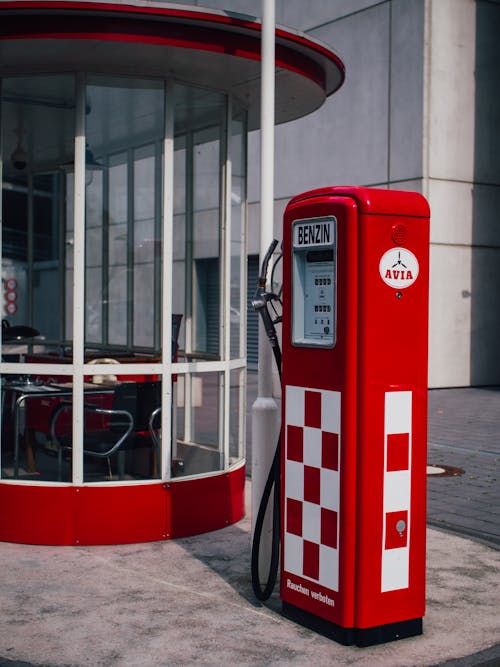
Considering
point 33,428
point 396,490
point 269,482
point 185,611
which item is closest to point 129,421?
point 33,428

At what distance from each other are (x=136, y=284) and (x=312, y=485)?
13.0 feet

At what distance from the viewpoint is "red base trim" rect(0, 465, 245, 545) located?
5371 millimetres

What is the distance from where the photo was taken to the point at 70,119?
6121 mm

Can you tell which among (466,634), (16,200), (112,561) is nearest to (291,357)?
(466,634)

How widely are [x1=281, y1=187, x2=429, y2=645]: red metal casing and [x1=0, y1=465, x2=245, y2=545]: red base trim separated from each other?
62.5 inches

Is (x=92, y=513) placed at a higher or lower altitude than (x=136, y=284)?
lower

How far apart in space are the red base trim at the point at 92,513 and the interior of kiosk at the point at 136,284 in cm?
15

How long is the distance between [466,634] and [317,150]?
13.5 metres

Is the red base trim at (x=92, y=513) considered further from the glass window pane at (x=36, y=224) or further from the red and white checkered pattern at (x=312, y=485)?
the glass window pane at (x=36, y=224)

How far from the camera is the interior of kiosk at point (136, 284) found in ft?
18.3

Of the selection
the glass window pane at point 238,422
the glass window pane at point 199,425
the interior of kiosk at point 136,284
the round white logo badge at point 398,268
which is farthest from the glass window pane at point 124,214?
the round white logo badge at point 398,268

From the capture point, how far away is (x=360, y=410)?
12.5 feet

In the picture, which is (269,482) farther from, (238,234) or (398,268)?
(238,234)

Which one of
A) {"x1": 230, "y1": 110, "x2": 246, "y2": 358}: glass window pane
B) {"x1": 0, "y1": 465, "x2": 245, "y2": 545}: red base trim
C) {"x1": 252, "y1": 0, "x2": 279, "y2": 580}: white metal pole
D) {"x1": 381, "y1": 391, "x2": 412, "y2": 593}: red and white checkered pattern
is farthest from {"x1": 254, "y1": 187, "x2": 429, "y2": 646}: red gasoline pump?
{"x1": 230, "y1": 110, "x2": 246, "y2": 358}: glass window pane
